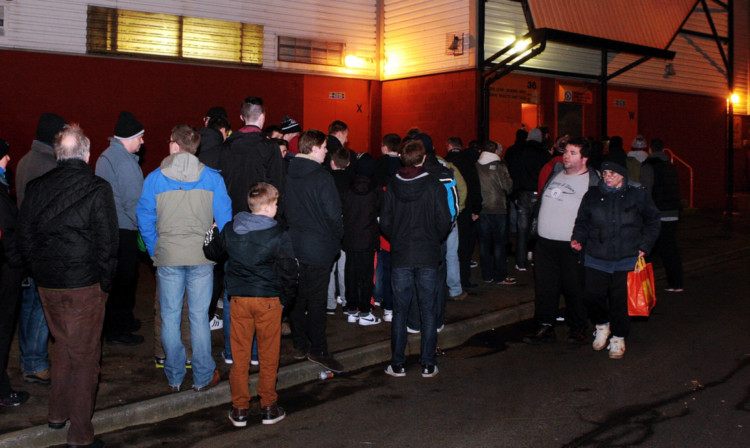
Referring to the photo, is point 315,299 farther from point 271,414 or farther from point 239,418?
point 239,418

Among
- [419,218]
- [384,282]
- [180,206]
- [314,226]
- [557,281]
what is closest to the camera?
[180,206]

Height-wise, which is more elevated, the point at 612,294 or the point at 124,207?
the point at 124,207

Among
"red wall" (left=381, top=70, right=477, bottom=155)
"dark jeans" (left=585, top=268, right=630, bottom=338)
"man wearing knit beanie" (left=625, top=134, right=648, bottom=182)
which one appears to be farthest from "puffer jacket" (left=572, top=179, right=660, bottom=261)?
"red wall" (left=381, top=70, right=477, bottom=155)

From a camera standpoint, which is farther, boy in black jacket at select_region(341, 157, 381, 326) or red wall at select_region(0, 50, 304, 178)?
red wall at select_region(0, 50, 304, 178)

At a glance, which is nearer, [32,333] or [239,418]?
[239,418]

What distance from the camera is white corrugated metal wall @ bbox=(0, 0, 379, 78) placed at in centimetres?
1352

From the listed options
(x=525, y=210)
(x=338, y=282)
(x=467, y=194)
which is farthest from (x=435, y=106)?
(x=338, y=282)

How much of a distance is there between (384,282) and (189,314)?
3115 mm

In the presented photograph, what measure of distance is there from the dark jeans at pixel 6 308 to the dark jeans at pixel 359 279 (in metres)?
3.57

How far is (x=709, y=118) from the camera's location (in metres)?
22.8

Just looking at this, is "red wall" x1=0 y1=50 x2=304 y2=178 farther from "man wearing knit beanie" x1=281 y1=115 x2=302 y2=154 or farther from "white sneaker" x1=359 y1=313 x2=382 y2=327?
"white sneaker" x1=359 y1=313 x2=382 y2=327

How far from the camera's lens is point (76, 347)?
4.99 m

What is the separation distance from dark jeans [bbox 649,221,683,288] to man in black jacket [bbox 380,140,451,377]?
17.3 ft

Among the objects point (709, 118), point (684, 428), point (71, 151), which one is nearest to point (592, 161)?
point (684, 428)
